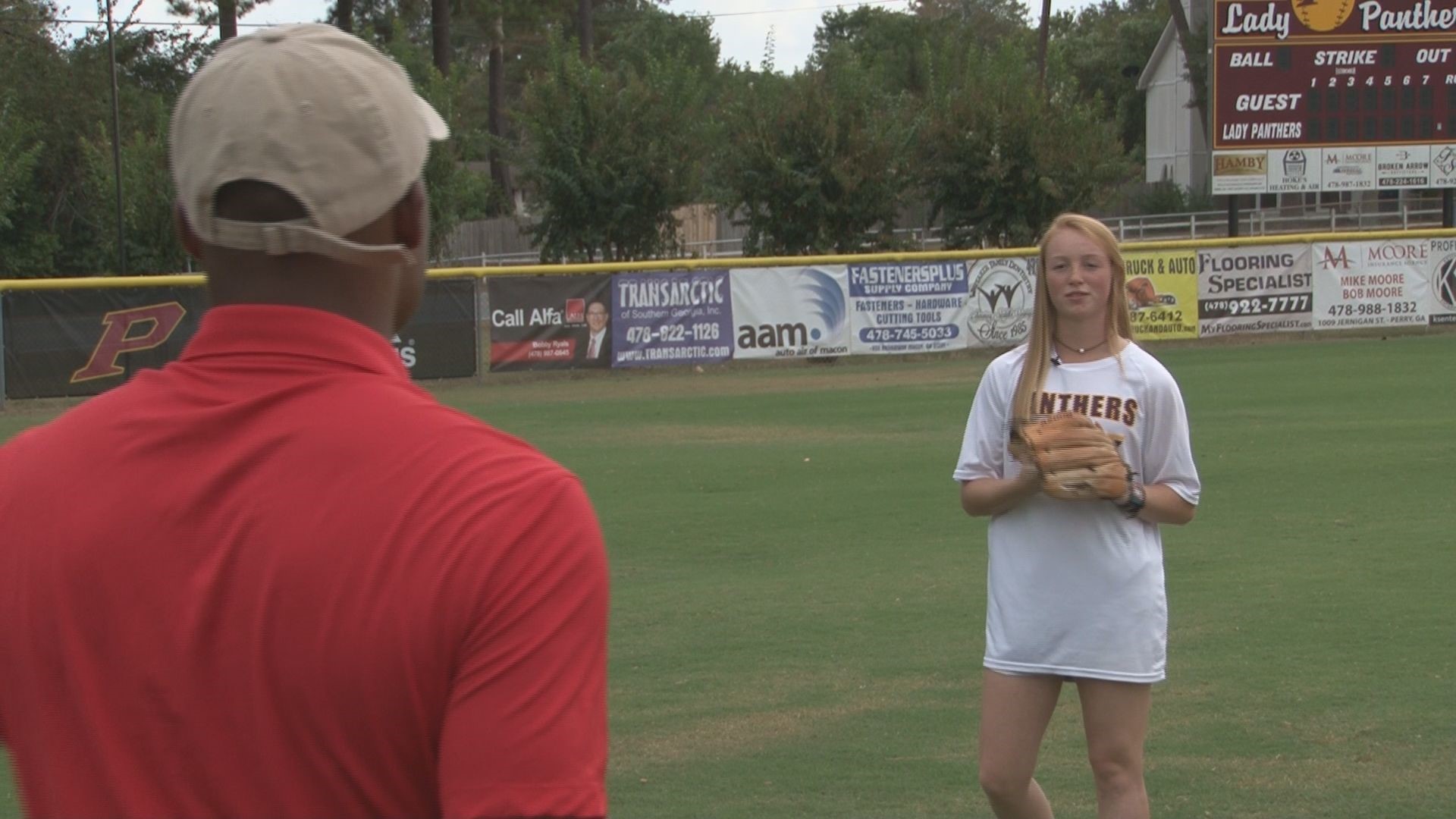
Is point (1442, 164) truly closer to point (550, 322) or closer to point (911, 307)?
point (911, 307)

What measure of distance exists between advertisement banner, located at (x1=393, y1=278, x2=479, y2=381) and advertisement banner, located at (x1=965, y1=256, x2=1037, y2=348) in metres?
8.15

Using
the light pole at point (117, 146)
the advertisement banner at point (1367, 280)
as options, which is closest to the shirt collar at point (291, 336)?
the advertisement banner at point (1367, 280)

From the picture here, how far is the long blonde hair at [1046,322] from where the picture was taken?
4637mm

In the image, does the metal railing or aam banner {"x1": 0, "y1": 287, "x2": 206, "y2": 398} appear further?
the metal railing

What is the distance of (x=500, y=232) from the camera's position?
52250mm

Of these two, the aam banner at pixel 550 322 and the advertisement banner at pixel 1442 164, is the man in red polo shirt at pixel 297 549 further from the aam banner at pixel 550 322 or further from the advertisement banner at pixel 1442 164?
the advertisement banner at pixel 1442 164

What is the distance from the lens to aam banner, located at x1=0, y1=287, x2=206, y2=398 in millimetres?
22812

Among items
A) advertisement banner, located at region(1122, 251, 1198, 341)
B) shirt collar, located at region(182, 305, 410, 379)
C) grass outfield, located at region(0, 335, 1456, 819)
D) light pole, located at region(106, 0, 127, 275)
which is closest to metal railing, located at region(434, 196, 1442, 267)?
light pole, located at region(106, 0, 127, 275)

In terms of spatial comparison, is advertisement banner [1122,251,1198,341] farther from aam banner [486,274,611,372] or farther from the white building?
the white building

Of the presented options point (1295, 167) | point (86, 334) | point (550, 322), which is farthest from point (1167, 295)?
point (86, 334)

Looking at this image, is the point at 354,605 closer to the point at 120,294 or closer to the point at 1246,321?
the point at 120,294

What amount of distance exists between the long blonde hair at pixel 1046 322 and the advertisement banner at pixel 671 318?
2108cm

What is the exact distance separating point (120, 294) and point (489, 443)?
23275 mm

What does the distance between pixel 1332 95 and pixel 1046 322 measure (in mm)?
27465
